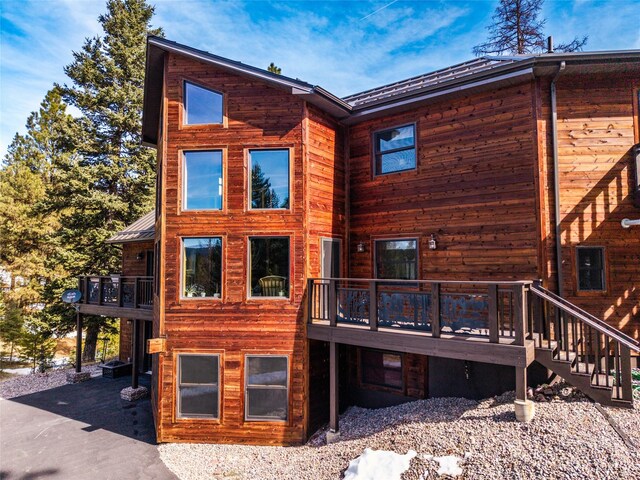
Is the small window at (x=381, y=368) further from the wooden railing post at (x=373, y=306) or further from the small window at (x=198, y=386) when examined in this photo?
the small window at (x=198, y=386)

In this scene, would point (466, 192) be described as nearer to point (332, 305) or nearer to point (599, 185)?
point (599, 185)

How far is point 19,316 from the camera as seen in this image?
18.7 metres

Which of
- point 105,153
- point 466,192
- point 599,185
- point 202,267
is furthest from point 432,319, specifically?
point 105,153

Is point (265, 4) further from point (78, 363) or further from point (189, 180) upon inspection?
point (78, 363)

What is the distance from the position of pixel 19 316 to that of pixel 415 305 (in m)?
21.2

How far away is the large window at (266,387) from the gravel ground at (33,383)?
9.73 meters

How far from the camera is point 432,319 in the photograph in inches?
265

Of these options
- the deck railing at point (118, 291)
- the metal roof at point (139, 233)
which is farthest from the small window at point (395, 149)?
the metal roof at point (139, 233)

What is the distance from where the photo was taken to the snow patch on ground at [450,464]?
547 centimetres

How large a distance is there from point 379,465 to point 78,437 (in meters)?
7.73

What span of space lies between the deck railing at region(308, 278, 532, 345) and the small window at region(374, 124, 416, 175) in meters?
3.24

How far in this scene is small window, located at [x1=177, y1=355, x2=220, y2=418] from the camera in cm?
867

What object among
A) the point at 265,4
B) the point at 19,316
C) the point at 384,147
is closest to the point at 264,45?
the point at 265,4

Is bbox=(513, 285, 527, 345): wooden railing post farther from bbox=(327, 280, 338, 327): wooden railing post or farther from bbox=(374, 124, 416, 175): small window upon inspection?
bbox=(374, 124, 416, 175): small window
